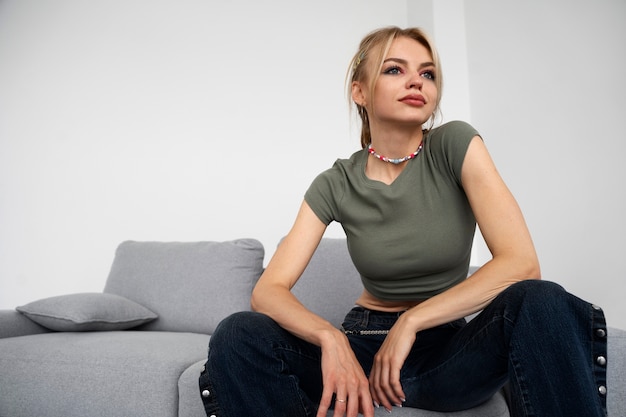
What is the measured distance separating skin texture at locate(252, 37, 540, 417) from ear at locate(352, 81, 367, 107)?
6 cm

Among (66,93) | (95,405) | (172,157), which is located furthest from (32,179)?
(95,405)

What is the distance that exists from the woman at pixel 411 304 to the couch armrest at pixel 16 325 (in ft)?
4.72

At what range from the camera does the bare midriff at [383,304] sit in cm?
134

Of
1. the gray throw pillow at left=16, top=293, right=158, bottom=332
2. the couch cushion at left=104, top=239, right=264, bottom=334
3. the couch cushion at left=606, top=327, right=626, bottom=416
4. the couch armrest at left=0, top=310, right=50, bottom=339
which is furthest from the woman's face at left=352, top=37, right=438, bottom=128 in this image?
the couch armrest at left=0, top=310, right=50, bottom=339

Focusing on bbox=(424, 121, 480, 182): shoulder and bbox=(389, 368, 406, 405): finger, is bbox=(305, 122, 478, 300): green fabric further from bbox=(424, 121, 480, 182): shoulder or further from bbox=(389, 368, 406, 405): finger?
bbox=(389, 368, 406, 405): finger

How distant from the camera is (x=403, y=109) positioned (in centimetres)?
138

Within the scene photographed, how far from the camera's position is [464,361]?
1040 millimetres

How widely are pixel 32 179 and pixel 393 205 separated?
281cm

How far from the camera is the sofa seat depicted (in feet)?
5.43

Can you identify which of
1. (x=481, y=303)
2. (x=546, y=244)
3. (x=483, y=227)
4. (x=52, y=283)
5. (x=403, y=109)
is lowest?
(x=52, y=283)

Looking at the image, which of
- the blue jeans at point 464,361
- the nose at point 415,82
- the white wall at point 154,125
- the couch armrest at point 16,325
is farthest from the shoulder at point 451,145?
the white wall at point 154,125

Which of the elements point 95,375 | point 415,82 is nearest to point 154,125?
point 95,375

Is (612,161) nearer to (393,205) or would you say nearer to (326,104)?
(393,205)

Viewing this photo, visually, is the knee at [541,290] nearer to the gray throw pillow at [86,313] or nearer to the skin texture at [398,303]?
the skin texture at [398,303]
